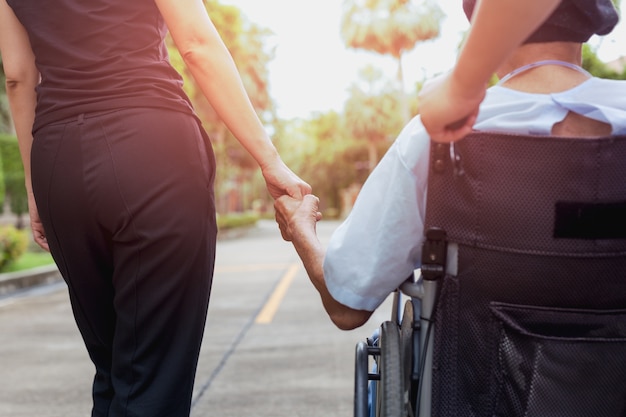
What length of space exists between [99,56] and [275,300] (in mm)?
7900

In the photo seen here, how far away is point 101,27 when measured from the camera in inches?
79.7

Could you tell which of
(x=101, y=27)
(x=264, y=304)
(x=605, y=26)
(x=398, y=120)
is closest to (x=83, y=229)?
(x=101, y=27)

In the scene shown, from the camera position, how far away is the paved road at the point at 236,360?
4816 mm

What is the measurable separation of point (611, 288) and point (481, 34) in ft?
1.90

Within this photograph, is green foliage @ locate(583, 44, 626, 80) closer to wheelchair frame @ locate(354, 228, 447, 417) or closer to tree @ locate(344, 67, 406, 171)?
wheelchair frame @ locate(354, 228, 447, 417)

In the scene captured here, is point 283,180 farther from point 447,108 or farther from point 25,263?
point 25,263

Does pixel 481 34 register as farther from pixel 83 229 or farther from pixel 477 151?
pixel 83 229

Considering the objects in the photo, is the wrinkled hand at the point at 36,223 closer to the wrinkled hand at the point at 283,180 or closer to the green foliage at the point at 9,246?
the wrinkled hand at the point at 283,180

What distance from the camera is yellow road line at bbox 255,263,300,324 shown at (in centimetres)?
831

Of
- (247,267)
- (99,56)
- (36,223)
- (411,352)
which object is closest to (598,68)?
(247,267)

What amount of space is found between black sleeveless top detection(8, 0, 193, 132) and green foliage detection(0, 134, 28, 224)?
23.9m

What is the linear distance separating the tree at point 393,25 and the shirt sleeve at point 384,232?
4217cm

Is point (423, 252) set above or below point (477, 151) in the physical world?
below

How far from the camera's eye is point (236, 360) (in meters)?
6.12
